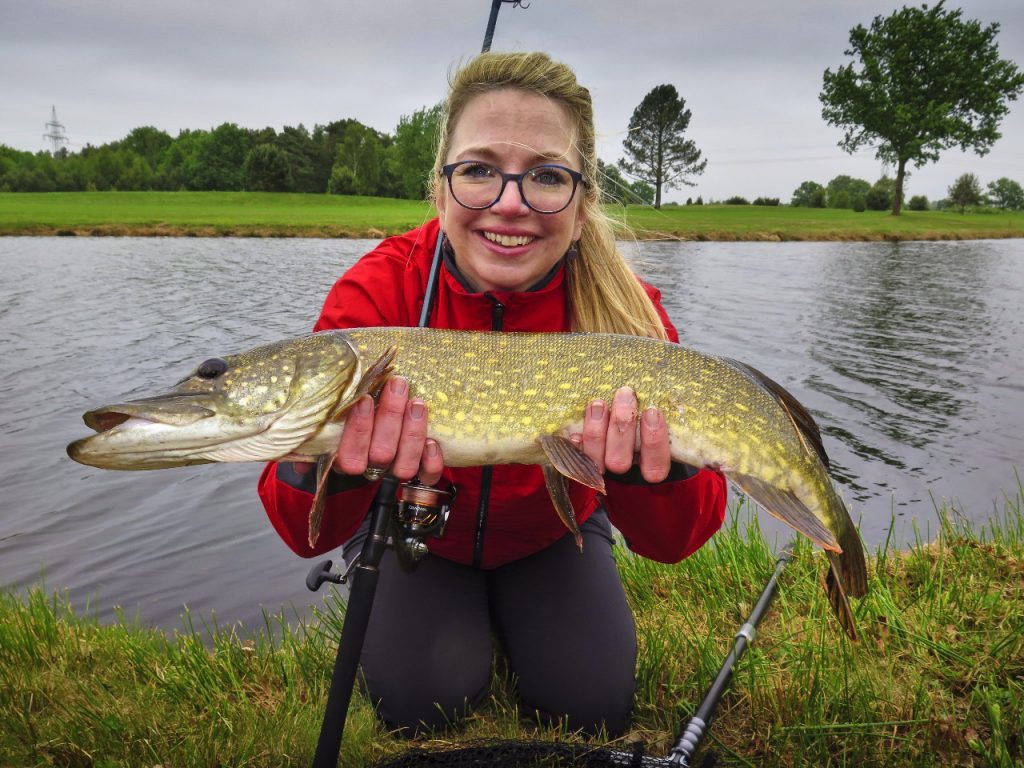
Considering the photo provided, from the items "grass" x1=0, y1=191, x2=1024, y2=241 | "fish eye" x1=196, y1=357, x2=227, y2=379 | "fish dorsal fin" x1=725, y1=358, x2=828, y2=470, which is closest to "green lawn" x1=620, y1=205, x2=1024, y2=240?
"grass" x1=0, y1=191, x2=1024, y2=241

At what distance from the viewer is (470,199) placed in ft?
8.00

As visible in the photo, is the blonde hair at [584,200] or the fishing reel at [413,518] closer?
the fishing reel at [413,518]

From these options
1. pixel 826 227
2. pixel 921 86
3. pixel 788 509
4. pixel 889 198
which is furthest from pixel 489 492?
pixel 889 198

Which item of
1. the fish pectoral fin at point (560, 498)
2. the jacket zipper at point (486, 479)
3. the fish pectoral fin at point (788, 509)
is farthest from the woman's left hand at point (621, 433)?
the jacket zipper at point (486, 479)

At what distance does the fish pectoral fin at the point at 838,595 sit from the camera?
6.86ft

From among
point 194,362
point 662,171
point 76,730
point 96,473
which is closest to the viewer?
point 76,730

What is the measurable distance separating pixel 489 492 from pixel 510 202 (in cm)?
100

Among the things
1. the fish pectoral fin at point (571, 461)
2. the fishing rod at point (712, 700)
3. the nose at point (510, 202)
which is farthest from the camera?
the nose at point (510, 202)

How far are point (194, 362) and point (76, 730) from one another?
687 cm

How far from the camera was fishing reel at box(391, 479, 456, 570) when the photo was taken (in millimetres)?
2154

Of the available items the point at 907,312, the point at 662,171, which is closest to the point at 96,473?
the point at 907,312

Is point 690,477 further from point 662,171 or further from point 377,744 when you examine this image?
point 662,171

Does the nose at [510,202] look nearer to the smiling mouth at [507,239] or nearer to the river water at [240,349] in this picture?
the smiling mouth at [507,239]

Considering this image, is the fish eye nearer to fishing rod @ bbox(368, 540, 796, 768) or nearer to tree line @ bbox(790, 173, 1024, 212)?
fishing rod @ bbox(368, 540, 796, 768)
